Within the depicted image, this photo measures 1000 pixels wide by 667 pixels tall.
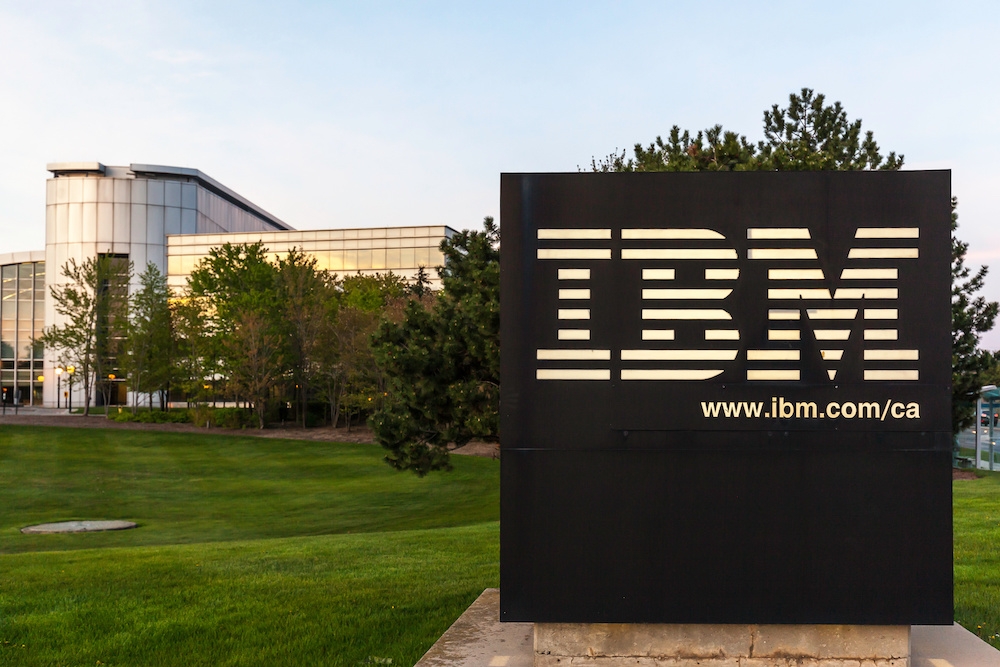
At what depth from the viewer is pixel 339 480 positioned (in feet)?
101

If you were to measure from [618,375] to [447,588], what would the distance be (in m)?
4.88

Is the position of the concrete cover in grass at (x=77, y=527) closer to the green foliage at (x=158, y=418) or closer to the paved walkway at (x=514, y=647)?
the paved walkway at (x=514, y=647)

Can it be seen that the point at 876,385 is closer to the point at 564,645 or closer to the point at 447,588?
the point at 564,645

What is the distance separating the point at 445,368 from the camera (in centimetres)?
1238

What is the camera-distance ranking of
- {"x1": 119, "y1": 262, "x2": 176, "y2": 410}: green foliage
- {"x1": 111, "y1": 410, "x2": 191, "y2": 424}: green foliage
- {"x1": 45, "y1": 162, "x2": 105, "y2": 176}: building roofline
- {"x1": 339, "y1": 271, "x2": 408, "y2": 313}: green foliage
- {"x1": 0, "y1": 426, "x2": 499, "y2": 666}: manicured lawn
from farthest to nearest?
{"x1": 45, "y1": 162, "x2": 105, "y2": 176}: building roofline, {"x1": 119, "y1": 262, "x2": 176, "y2": 410}: green foliage, {"x1": 111, "y1": 410, "x2": 191, "y2": 424}: green foliage, {"x1": 339, "y1": 271, "x2": 408, "y2": 313}: green foliage, {"x1": 0, "y1": 426, "x2": 499, "y2": 666}: manicured lawn

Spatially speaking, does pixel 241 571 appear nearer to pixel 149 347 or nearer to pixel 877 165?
pixel 877 165

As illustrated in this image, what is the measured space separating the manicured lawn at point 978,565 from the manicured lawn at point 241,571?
5.04m

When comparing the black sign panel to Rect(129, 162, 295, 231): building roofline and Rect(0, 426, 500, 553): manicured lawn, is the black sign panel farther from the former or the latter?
Rect(129, 162, 295, 231): building roofline

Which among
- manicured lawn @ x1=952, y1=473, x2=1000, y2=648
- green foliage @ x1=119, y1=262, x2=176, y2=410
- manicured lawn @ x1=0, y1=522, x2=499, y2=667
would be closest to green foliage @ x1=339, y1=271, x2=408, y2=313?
green foliage @ x1=119, y1=262, x2=176, y2=410

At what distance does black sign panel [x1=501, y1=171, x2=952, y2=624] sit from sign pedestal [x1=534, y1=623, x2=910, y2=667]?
16 centimetres

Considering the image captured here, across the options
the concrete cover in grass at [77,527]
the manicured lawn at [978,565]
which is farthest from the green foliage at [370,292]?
the manicured lawn at [978,565]

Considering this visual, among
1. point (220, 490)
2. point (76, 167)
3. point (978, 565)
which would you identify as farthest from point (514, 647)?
point (76, 167)

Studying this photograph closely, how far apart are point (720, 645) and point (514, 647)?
1.69 meters

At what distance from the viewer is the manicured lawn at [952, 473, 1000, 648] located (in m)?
8.45
